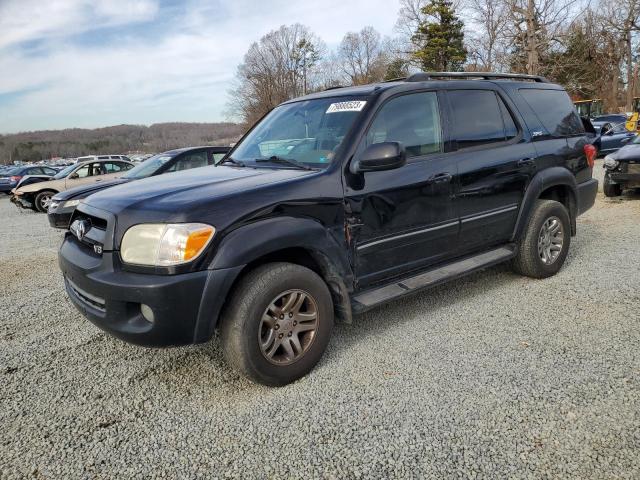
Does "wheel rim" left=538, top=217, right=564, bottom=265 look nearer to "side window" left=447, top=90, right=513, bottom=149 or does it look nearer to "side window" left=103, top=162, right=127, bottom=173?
"side window" left=447, top=90, right=513, bottom=149

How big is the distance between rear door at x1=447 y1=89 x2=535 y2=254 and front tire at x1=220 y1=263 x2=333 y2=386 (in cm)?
156

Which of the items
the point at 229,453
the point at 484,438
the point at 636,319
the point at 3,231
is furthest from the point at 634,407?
the point at 3,231

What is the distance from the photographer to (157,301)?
2480 millimetres

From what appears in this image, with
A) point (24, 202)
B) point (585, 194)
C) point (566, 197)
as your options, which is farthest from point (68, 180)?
point (585, 194)

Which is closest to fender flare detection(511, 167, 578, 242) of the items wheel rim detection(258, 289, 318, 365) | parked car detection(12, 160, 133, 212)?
wheel rim detection(258, 289, 318, 365)

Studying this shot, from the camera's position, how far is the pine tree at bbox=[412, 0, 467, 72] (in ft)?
139

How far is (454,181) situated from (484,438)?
200cm

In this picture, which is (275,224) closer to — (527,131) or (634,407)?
(634,407)

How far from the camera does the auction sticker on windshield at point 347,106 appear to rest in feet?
11.1

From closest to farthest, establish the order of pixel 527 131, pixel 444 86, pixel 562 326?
pixel 562 326 < pixel 444 86 < pixel 527 131

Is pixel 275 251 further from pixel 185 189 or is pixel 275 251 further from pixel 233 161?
pixel 233 161

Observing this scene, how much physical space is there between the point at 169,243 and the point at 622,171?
30.3 ft

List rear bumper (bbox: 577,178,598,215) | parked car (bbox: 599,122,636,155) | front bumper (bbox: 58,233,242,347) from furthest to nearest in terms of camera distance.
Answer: parked car (bbox: 599,122,636,155), rear bumper (bbox: 577,178,598,215), front bumper (bbox: 58,233,242,347)

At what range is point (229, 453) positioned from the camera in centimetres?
237
